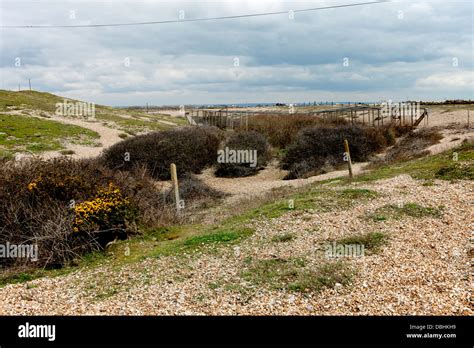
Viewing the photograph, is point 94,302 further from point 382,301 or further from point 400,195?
point 400,195

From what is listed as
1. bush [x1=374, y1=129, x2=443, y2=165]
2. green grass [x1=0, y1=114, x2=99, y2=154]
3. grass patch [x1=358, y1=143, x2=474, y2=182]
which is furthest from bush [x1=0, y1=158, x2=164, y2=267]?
green grass [x1=0, y1=114, x2=99, y2=154]

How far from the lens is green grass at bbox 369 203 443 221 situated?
Result: 9656 millimetres

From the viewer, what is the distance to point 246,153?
24.5 meters

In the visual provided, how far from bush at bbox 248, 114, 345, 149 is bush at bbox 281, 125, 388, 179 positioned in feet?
13.6

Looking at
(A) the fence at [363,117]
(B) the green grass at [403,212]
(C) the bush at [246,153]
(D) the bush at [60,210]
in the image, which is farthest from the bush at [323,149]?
(D) the bush at [60,210]

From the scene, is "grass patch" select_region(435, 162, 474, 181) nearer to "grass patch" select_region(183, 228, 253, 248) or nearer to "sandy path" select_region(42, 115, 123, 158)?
"grass patch" select_region(183, 228, 253, 248)

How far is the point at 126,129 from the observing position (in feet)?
131

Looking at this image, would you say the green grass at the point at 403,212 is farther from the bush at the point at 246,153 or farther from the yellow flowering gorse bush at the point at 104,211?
the bush at the point at 246,153

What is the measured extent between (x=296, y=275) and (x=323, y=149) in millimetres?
18002

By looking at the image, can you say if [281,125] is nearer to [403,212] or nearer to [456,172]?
[456,172]

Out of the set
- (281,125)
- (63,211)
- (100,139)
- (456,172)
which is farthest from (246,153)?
(63,211)
